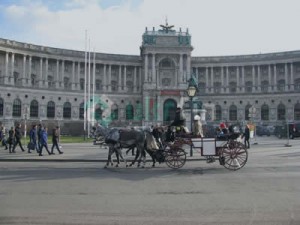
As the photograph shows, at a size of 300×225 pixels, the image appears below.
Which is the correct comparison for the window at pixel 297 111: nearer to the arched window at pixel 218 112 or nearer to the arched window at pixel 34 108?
the arched window at pixel 218 112

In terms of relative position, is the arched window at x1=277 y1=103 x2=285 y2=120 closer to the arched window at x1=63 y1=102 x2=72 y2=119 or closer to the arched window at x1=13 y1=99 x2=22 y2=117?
the arched window at x1=63 y1=102 x2=72 y2=119

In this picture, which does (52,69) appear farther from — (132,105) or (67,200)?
(67,200)

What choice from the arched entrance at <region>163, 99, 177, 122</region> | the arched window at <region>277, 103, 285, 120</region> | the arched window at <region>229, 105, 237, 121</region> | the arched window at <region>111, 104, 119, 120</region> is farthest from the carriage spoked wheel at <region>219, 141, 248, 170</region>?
the arched window at <region>229, 105, 237, 121</region>

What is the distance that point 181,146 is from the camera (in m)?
18.0

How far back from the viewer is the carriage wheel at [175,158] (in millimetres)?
17609

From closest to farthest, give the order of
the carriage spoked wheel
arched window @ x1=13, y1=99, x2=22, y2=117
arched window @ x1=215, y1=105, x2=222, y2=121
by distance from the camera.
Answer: the carriage spoked wheel → arched window @ x1=13, y1=99, x2=22, y2=117 → arched window @ x1=215, y1=105, x2=222, y2=121

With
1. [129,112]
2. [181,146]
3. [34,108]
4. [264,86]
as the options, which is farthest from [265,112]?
[181,146]

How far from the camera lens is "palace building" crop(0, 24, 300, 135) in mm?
84312

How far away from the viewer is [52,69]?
87.1m

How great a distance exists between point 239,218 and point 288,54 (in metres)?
87.1

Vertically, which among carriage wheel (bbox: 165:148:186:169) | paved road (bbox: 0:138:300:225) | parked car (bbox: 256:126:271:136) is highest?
parked car (bbox: 256:126:271:136)

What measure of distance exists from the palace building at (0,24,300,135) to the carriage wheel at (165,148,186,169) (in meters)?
66.3

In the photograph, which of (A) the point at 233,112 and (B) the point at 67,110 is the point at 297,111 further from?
(B) the point at 67,110

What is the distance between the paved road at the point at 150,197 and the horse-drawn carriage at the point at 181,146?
1.22 m
